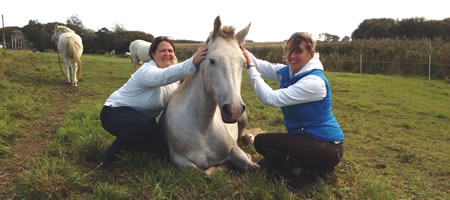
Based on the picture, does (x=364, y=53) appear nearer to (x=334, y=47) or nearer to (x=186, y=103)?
(x=334, y=47)

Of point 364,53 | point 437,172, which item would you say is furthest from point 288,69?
point 364,53

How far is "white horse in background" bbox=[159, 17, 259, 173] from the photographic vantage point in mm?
2805

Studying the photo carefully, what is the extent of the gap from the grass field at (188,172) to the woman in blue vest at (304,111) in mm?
289

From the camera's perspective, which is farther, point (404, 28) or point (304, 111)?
point (404, 28)

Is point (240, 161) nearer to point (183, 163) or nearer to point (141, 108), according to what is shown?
point (183, 163)

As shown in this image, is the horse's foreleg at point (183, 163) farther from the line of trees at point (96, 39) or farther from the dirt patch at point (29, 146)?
the line of trees at point (96, 39)

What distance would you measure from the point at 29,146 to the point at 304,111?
12.3 ft

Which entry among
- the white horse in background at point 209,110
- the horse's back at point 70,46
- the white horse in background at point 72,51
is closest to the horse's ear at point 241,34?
the white horse in background at point 209,110

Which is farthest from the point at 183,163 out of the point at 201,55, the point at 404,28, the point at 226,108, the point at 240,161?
the point at 404,28

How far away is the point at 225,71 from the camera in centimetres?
278

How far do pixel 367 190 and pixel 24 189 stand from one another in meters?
3.23

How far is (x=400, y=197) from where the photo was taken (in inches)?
128

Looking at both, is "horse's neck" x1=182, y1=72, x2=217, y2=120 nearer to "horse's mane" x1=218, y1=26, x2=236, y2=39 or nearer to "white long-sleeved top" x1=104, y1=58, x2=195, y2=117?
Answer: "white long-sleeved top" x1=104, y1=58, x2=195, y2=117

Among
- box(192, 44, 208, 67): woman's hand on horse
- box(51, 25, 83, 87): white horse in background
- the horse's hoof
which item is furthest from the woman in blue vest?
box(51, 25, 83, 87): white horse in background
